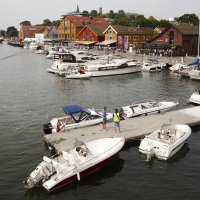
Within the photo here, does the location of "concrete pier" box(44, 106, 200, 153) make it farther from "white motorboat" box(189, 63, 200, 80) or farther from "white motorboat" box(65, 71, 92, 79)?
"white motorboat" box(65, 71, 92, 79)

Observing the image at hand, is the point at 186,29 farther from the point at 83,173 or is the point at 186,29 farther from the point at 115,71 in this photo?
the point at 83,173

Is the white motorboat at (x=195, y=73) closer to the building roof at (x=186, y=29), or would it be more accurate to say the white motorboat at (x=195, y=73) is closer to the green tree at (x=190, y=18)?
the building roof at (x=186, y=29)

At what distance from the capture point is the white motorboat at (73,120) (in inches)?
1017

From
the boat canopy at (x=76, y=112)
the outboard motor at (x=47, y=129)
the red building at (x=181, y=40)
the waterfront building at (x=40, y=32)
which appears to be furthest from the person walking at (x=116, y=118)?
the waterfront building at (x=40, y=32)

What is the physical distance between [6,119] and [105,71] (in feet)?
97.4

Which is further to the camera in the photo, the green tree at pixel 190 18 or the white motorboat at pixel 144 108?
the green tree at pixel 190 18

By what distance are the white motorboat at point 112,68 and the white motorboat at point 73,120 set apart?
30.1 meters

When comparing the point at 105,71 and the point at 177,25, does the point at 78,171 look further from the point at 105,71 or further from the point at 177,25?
the point at 177,25

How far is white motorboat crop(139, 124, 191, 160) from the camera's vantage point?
71.6ft

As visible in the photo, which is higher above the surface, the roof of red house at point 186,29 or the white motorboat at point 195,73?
the roof of red house at point 186,29

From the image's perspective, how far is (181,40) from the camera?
7681 cm

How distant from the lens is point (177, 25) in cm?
7938

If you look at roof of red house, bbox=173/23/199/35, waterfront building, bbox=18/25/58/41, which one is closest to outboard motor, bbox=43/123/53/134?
roof of red house, bbox=173/23/199/35

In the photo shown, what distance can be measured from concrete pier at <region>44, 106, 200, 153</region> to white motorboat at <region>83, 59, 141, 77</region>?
94.4 feet
